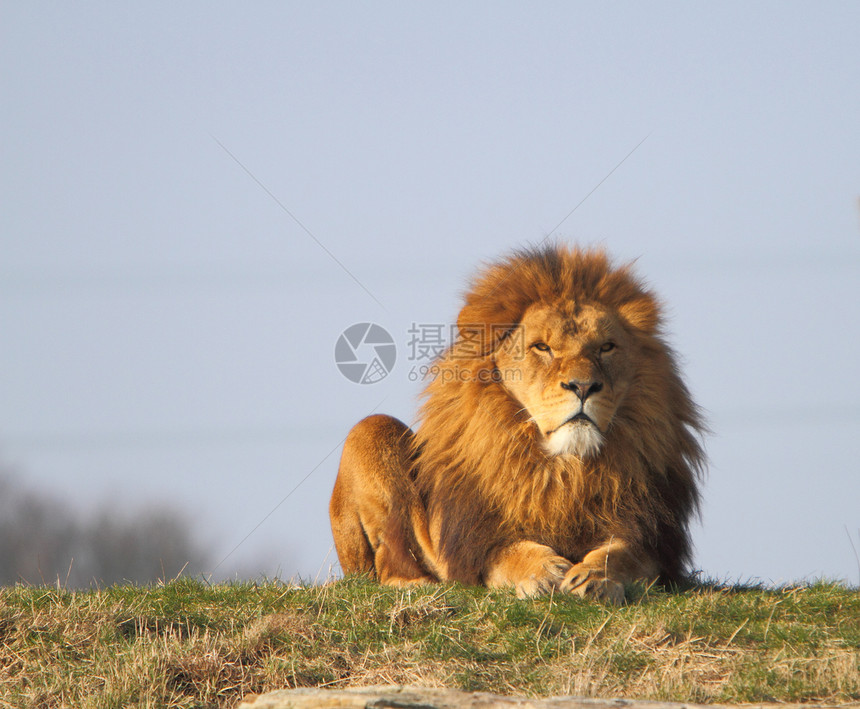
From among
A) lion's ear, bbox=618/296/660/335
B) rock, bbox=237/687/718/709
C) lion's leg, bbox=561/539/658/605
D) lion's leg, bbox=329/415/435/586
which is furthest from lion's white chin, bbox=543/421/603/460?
rock, bbox=237/687/718/709

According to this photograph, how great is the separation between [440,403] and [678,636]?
2.01 meters

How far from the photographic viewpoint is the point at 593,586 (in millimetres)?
4766

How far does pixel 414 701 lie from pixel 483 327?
105 inches

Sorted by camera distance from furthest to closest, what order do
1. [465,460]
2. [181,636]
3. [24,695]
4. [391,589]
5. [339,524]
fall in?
[339,524] → [465,460] → [391,589] → [181,636] → [24,695]

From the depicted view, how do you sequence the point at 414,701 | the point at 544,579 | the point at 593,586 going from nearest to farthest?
the point at 414,701
the point at 593,586
the point at 544,579

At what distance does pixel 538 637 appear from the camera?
14.1ft

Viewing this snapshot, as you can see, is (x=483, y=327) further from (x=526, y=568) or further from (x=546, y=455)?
(x=526, y=568)

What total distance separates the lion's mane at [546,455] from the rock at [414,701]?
2.01 meters

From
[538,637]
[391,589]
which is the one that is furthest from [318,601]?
[538,637]

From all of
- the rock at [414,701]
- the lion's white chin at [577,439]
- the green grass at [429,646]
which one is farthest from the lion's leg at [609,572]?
the rock at [414,701]

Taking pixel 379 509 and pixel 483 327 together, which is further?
pixel 379 509

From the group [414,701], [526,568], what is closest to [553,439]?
[526,568]

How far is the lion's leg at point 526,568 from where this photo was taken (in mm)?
4883

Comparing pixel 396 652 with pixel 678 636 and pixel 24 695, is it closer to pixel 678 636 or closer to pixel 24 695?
pixel 678 636
